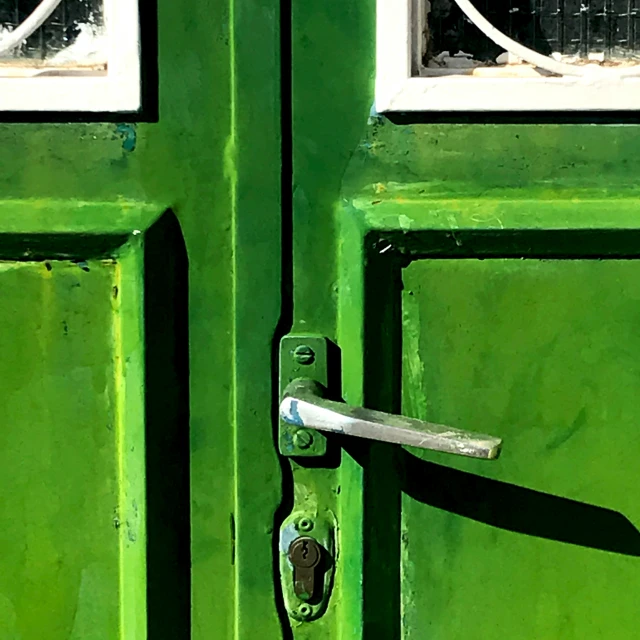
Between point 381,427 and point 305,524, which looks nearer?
point 381,427

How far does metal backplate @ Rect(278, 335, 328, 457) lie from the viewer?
3.07 ft

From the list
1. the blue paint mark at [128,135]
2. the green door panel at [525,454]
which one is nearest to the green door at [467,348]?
the green door panel at [525,454]

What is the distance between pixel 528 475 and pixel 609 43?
46cm

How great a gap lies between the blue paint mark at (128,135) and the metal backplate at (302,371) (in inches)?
10.1

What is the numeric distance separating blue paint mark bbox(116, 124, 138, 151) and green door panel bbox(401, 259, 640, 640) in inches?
12.4

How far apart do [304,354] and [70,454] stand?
276 millimetres

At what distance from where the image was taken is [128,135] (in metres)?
0.93

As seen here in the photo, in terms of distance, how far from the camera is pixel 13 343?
95 centimetres

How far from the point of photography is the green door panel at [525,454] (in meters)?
0.93

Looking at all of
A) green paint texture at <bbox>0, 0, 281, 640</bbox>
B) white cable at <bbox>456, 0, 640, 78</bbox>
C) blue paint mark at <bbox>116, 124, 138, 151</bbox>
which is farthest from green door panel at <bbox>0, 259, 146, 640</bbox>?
white cable at <bbox>456, 0, 640, 78</bbox>

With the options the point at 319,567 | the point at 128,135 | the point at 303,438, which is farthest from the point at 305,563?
the point at 128,135

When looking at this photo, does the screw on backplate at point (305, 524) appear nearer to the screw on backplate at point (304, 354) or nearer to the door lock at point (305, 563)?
the door lock at point (305, 563)

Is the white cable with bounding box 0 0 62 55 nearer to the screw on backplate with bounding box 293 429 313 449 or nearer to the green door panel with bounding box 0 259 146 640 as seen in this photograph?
the green door panel with bounding box 0 259 146 640

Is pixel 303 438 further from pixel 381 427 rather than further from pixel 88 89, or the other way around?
pixel 88 89
